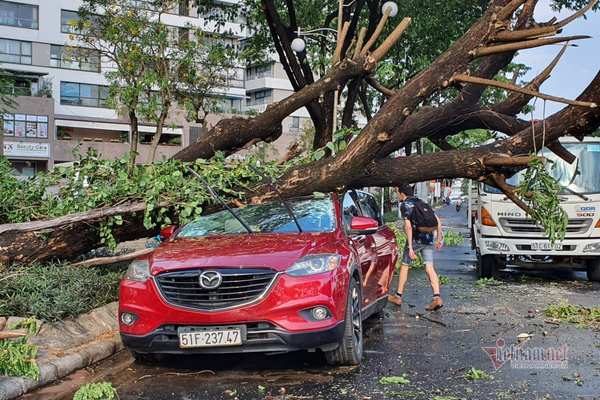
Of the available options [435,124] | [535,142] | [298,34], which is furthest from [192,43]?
[535,142]

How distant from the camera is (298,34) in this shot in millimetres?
16094

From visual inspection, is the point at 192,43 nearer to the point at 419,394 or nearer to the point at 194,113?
the point at 194,113

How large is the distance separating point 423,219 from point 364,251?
2965 millimetres

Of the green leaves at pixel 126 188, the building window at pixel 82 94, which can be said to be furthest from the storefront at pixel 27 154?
the green leaves at pixel 126 188

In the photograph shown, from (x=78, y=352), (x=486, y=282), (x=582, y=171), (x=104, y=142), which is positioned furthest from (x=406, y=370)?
(x=104, y=142)

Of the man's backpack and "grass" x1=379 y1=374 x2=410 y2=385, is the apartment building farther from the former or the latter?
"grass" x1=379 y1=374 x2=410 y2=385

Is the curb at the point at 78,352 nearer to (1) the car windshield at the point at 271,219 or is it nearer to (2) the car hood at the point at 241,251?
(2) the car hood at the point at 241,251

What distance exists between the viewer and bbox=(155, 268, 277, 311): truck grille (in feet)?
19.5

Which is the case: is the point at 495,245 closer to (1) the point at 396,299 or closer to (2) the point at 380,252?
(1) the point at 396,299

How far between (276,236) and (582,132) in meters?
4.23

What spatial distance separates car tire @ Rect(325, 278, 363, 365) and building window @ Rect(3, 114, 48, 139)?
45746mm

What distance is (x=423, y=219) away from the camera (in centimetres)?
1027

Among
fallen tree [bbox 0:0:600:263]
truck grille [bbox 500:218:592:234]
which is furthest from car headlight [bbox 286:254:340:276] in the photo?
truck grille [bbox 500:218:592:234]

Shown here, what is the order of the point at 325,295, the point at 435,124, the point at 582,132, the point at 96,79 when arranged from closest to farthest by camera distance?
1. the point at 325,295
2. the point at 582,132
3. the point at 435,124
4. the point at 96,79
